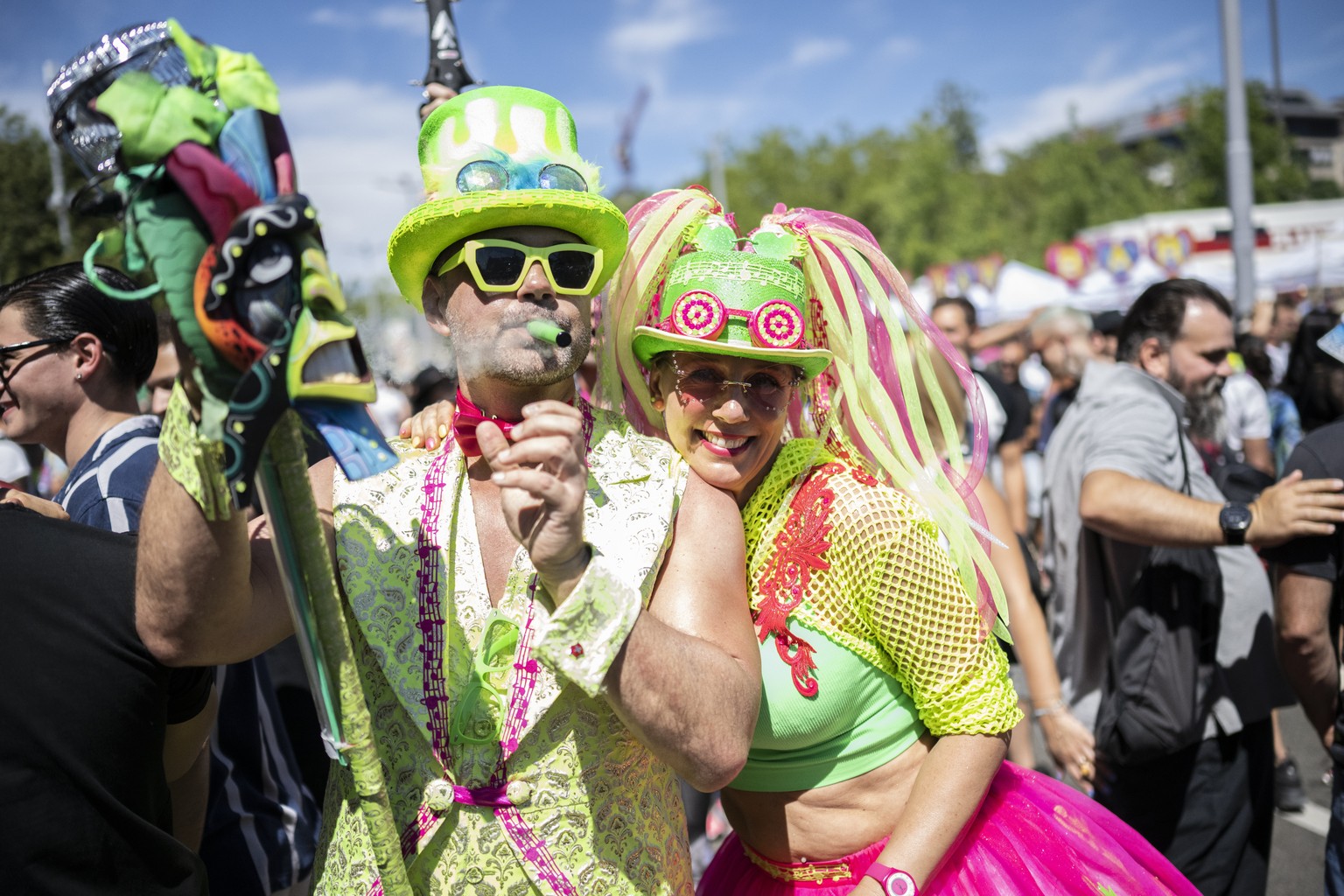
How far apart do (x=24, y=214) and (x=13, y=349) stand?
7.30 ft

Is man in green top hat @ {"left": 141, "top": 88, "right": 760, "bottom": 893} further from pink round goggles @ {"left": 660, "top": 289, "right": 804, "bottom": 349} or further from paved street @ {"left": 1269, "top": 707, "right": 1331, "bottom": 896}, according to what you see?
paved street @ {"left": 1269, "top": 707, "right": 1331, "bottom": 896}

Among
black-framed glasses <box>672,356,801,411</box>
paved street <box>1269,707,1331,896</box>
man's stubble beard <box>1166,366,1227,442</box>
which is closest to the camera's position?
black-framed glasses <box>672,356,801,411</box>

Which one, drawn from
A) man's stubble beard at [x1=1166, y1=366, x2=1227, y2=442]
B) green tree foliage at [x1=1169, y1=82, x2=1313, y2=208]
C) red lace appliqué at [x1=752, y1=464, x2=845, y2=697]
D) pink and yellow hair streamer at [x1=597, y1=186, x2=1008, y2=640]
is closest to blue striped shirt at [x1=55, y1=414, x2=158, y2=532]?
pink and yellow hair streamer at [x1=597, y1=186, x2=1008, y2=640]

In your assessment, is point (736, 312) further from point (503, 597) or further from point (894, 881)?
point (894, 881)

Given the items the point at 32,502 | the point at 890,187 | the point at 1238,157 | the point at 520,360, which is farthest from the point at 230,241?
the point at 890,187

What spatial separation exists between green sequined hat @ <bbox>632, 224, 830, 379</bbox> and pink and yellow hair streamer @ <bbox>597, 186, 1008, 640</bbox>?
110mm

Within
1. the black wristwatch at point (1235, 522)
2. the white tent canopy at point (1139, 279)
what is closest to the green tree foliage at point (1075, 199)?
the white tent canopy at point (1139, 279)

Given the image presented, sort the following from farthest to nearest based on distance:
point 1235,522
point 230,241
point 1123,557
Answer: point 1123,557
point 1235,522
point 230,241

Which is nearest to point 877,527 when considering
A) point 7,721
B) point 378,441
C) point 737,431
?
point 737,431

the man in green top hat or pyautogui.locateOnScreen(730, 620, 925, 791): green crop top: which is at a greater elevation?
the man in green top hat

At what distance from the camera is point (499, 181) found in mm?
1701

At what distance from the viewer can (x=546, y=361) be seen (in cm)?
166

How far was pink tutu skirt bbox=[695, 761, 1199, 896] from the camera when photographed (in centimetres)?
196

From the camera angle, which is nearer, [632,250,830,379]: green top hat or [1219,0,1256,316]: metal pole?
[632,250,830,379]: green top hat
